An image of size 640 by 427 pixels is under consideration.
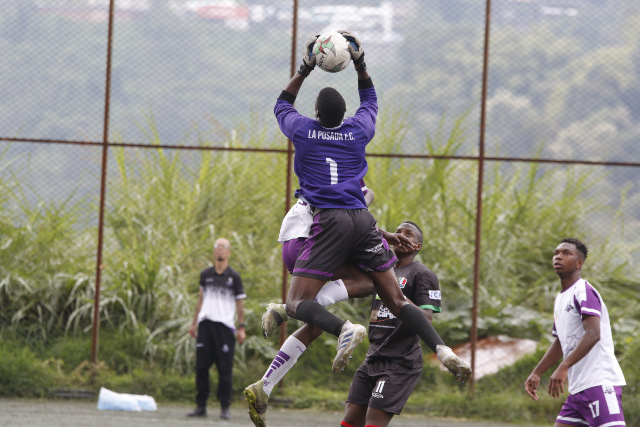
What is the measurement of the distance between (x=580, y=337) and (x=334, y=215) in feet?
6.78

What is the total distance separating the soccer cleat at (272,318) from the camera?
236 inches

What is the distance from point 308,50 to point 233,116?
8.21m

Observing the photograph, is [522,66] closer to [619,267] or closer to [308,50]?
[619,267]

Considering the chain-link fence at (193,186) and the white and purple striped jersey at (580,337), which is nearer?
the white and purple striped jersey at (580,337)

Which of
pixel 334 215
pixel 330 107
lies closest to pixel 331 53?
pixel 330 107

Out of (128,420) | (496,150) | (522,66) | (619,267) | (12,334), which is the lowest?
(128,420)

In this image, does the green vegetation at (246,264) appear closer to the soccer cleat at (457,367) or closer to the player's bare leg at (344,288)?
the player's bare leg at (344,288)

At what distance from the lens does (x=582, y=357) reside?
249 inches

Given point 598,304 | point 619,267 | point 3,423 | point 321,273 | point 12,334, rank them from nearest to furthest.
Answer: point 321,273 < point 598,304 < point 3,423 < point 12,334 < point 619,267

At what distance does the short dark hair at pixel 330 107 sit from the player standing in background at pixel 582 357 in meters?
1.99

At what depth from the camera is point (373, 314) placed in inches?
268

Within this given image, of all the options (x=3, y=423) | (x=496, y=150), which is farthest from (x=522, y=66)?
(x=3, y=423)

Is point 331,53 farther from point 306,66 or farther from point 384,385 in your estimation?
point 384,385

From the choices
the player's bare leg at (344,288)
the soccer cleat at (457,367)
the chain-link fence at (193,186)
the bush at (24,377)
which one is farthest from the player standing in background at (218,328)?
the soccer cleat at (457,367)
